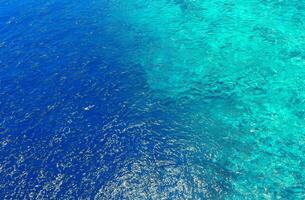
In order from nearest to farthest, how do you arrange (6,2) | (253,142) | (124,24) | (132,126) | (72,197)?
(72,197)
(253,142)
(132,126)
(124,24)
(6,2)

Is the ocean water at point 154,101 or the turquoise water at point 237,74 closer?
the ocean water at point 154,101

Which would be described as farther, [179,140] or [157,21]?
[157,21]

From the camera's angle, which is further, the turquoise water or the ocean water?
the turquoise water

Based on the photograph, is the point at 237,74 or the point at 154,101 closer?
the point at 154,101

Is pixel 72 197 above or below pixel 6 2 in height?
below

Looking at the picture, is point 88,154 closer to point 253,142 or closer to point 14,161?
point 14,161

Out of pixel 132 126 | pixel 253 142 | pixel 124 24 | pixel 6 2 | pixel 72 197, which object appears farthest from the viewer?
pixel 6 2

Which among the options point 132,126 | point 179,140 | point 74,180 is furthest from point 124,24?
point 74,180

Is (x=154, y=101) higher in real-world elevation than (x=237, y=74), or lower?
lower
